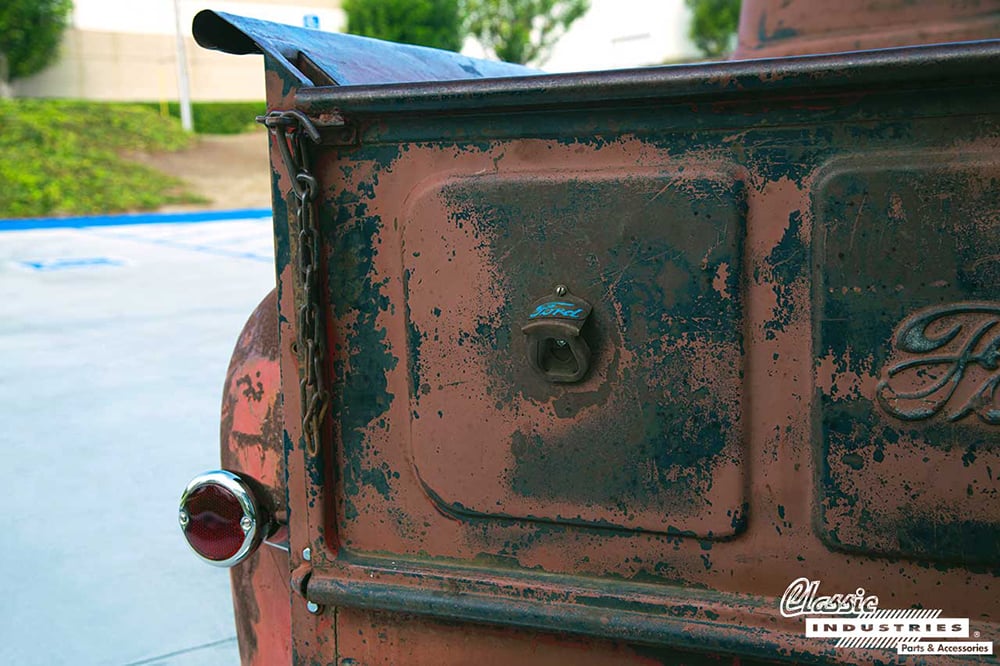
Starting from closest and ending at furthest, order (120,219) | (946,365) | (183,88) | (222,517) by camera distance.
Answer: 1. (946,365)
2. (222,517)
3. (120,219)
4. (183,88)

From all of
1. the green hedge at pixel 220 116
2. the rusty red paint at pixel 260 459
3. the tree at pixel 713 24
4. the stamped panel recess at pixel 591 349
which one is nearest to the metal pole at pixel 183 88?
the green hedge at pixel 220 116

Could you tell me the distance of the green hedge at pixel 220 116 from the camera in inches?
1225

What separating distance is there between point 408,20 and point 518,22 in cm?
496

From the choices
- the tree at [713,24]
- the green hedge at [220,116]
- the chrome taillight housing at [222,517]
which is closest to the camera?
the chrome taillight housing at [222,517]

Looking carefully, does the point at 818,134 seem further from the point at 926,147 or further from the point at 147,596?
the point at 147,596

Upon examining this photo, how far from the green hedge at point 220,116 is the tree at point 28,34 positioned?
3.37 metres

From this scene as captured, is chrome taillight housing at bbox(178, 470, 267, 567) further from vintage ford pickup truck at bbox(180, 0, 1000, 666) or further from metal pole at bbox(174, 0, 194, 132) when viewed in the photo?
metal pole at bbox(174, 0, 194, 132)

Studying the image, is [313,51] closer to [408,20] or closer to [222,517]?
[222,517]

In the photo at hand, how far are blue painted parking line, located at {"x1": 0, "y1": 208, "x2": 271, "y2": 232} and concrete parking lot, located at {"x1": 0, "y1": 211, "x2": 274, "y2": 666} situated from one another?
830 centimetres

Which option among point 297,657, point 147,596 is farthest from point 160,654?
point 297,657

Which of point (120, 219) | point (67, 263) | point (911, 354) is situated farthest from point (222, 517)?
point (120, 219)

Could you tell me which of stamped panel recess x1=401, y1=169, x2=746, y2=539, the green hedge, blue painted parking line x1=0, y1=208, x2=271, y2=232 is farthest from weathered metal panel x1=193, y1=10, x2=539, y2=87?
the green hedge

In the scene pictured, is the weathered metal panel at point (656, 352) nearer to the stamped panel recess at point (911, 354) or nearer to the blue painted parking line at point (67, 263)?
the stamped panel recess at point (911, 354)

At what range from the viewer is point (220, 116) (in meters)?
31.5
